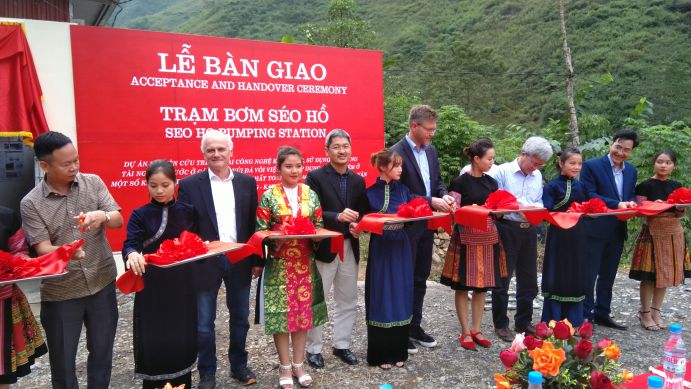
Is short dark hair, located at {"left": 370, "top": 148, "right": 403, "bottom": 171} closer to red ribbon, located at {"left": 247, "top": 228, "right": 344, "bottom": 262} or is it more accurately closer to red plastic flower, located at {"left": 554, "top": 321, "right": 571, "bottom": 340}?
red ribbon, located at {"left": 247, "top": 228, "right": 344, "bottom": 262}

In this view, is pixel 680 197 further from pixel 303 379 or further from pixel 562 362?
pixel 303 379

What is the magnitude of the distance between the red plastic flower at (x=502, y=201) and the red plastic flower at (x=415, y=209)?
574 mm

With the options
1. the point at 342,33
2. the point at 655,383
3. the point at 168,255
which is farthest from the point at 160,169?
the point at 342,33

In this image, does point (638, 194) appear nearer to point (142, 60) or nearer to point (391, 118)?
point (142, 60)

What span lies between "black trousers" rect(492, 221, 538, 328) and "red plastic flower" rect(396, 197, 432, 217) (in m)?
Answer: 1.07

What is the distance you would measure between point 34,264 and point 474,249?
2969 millimetres

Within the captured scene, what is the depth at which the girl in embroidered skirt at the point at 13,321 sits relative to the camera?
8.14 feet

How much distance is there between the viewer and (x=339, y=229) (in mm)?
3545

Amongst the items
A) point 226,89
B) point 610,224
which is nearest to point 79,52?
point 226,89

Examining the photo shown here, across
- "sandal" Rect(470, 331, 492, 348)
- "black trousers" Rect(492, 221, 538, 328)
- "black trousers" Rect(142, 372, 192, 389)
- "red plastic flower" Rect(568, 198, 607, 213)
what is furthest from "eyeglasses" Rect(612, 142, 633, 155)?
"black trousers" Rect(142, 372, 192, 389)

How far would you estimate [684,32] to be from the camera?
30875 millimetres

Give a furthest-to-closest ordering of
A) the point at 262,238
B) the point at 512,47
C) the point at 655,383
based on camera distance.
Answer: the point at 512,47
the point at 262,238
the point at 655,383

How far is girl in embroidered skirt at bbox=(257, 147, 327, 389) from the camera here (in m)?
3.28

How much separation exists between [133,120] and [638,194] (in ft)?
17.0
